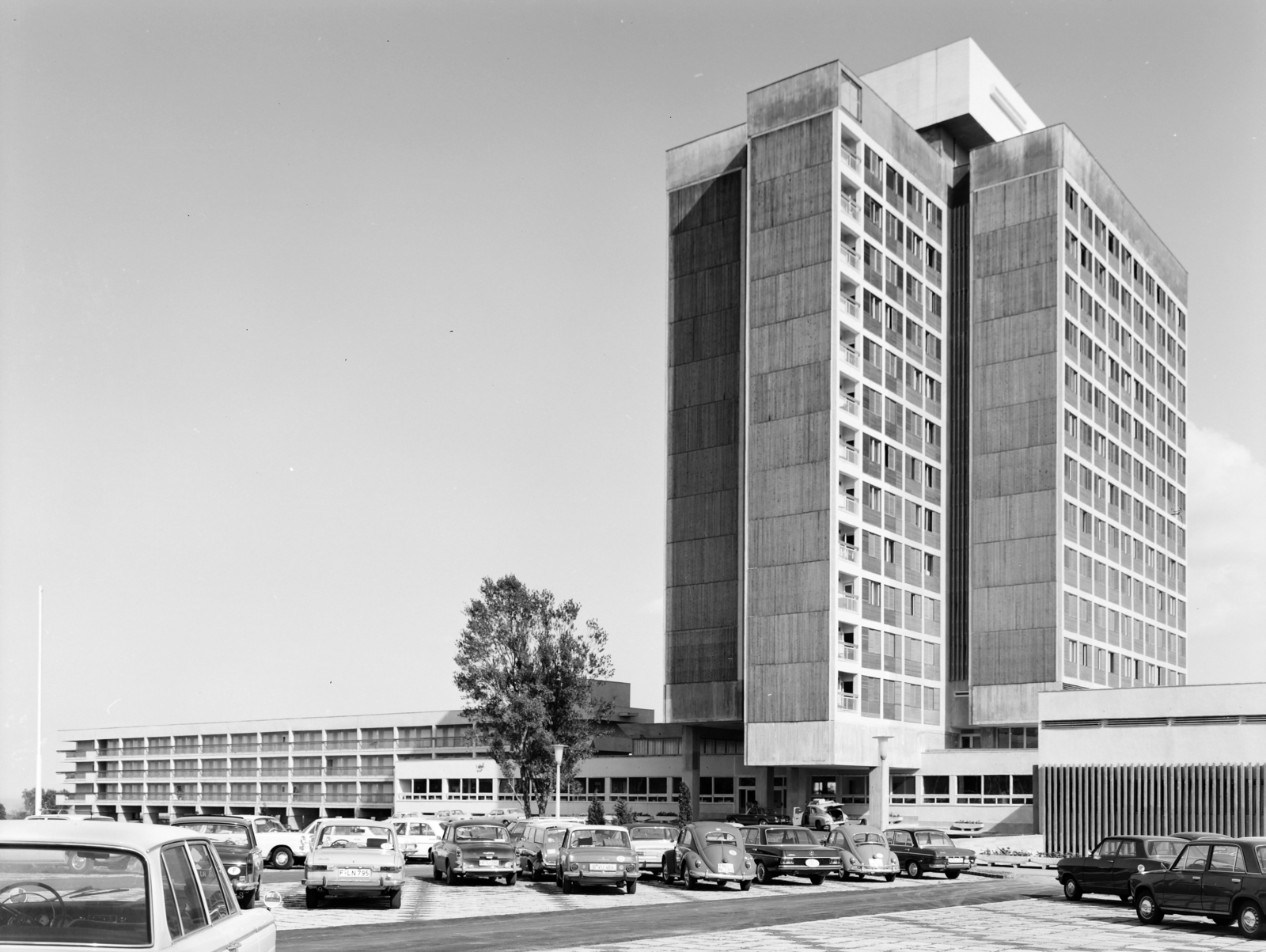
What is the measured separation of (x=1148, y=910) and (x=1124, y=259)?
71.4m

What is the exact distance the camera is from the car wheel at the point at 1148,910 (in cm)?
2789

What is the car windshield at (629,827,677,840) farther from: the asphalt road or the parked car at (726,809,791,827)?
the parked car at (726,809,791,827)

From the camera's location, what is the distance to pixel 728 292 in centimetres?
8231

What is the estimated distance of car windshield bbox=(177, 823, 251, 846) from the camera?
30478mm

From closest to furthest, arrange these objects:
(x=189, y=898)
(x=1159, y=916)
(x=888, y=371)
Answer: (x=189, y=898) < (x=1159, y=916) < (x=888, y=371)

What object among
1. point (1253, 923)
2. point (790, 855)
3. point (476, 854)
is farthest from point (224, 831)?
point (1253, 923)

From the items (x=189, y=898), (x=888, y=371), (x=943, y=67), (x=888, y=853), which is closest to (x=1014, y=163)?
(x=943, y=67)

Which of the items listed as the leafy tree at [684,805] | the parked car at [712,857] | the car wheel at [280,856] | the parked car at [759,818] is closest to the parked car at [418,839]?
the car wheel at [280,856]

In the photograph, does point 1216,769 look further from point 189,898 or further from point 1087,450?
point 189,898

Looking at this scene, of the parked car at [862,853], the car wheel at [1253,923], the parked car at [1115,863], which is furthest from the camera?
the parked car at [862,853]

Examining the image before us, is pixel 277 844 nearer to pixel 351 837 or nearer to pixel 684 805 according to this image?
pixel 351 837

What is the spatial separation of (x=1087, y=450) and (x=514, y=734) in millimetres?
36919

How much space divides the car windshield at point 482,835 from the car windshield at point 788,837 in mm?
7237

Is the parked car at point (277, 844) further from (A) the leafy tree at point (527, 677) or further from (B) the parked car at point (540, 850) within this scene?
(A) the leafy tree at point (527, 677)
